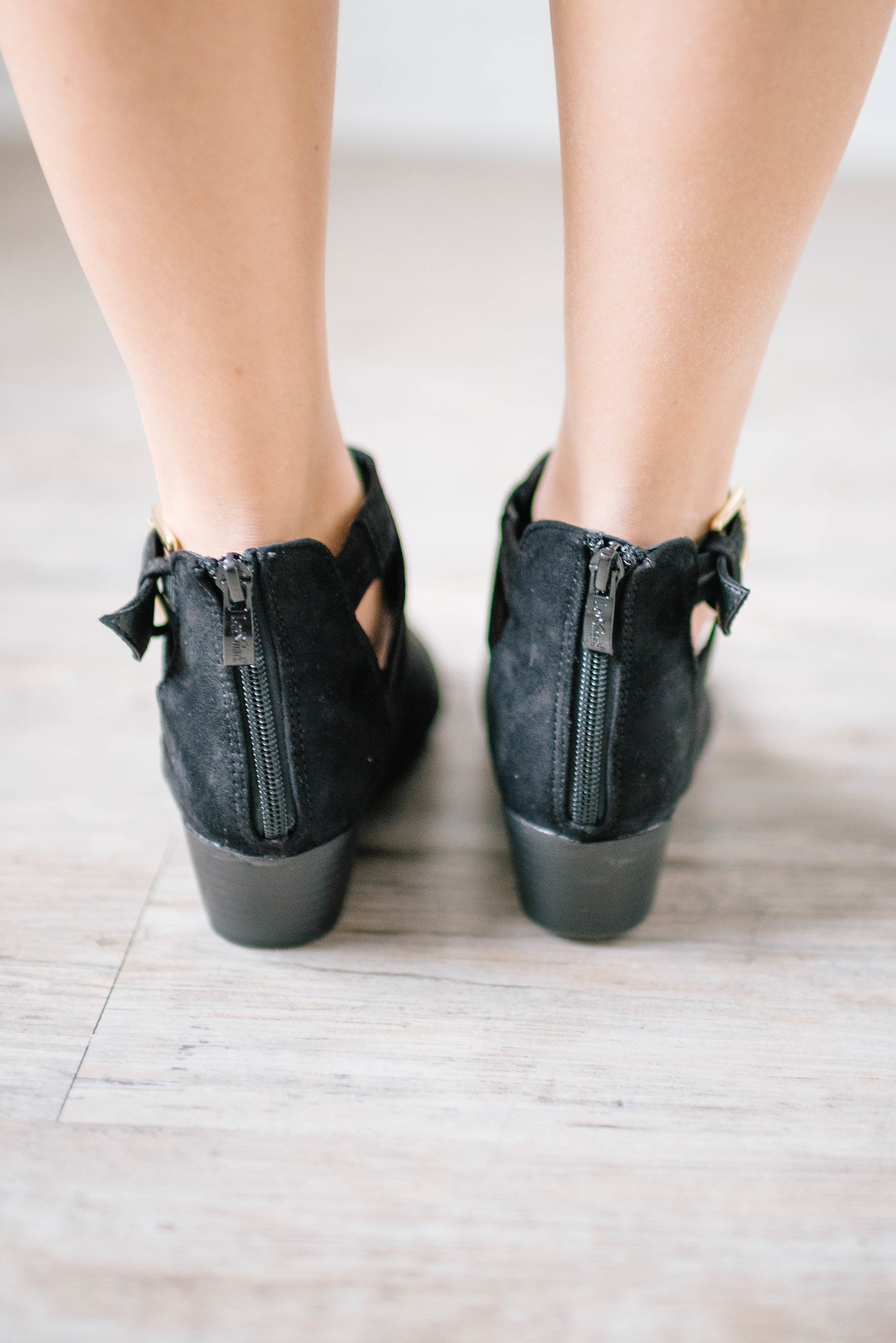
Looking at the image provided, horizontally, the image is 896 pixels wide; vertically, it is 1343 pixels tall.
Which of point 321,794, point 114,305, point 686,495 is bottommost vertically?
point 321,794

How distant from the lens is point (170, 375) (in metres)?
0.49

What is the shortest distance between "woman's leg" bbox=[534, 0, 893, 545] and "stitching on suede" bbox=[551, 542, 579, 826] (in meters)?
0.06

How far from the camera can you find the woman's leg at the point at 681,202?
413 millimetres

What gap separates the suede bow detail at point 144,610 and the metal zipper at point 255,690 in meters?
0.05

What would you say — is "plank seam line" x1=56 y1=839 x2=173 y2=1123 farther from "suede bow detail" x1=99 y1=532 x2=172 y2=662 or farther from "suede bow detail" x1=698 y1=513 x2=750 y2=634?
"suede bow detail" x1=698 y1=513 x2=750 y2=634

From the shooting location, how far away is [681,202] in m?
0.45

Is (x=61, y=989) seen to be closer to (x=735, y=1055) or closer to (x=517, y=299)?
(x=735, y=1055)

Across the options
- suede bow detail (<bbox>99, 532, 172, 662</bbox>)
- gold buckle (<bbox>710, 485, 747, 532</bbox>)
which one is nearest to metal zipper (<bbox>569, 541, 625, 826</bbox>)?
Result: gold buckle (<bbox>710, 485, 747, 532</bbox>)

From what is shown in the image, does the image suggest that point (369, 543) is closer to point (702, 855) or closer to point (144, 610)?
point (144, 610)

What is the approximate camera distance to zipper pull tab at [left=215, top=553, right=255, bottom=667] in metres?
0.52

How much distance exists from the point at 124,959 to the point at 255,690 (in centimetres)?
22

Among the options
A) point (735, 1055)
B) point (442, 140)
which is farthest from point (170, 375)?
point (442, 140)

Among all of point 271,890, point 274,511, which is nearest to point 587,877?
point 271,890

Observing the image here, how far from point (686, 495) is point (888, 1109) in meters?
0.38
